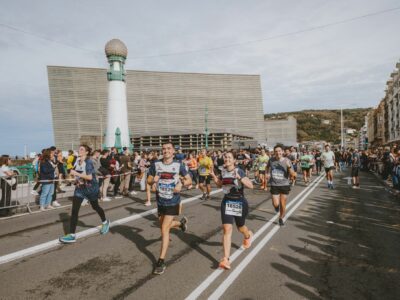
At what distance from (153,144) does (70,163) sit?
6175cm

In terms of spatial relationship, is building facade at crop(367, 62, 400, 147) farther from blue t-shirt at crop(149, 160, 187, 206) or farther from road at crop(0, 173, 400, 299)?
blue t-shirt at crop(149, 160, 187, 206)

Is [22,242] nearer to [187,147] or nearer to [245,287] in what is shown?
[245,287]

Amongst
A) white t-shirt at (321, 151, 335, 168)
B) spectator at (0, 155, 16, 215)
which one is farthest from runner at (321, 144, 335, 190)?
spectator at (0, 155, 16, 215)

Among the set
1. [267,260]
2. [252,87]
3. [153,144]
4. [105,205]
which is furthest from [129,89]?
[267,260]

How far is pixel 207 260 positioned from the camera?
505 centimetres

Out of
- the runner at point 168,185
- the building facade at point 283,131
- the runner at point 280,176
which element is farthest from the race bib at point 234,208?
the building facade at point 283,131

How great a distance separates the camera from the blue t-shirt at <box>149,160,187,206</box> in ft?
16.1

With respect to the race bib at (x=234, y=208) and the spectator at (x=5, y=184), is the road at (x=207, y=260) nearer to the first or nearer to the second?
the race bib at (x=234, y=208)

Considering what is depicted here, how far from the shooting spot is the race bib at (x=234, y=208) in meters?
4.90

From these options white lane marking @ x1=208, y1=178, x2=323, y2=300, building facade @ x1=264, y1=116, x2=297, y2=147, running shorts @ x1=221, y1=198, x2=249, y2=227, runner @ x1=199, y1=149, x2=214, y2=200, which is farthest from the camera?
building facade @ x1=264, y1=116, x2=297, y2=147

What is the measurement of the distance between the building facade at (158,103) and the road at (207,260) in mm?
65693

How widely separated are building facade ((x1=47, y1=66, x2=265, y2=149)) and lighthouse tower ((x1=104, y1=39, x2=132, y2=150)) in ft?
125

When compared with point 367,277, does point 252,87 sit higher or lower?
higher

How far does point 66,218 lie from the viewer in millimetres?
8695
